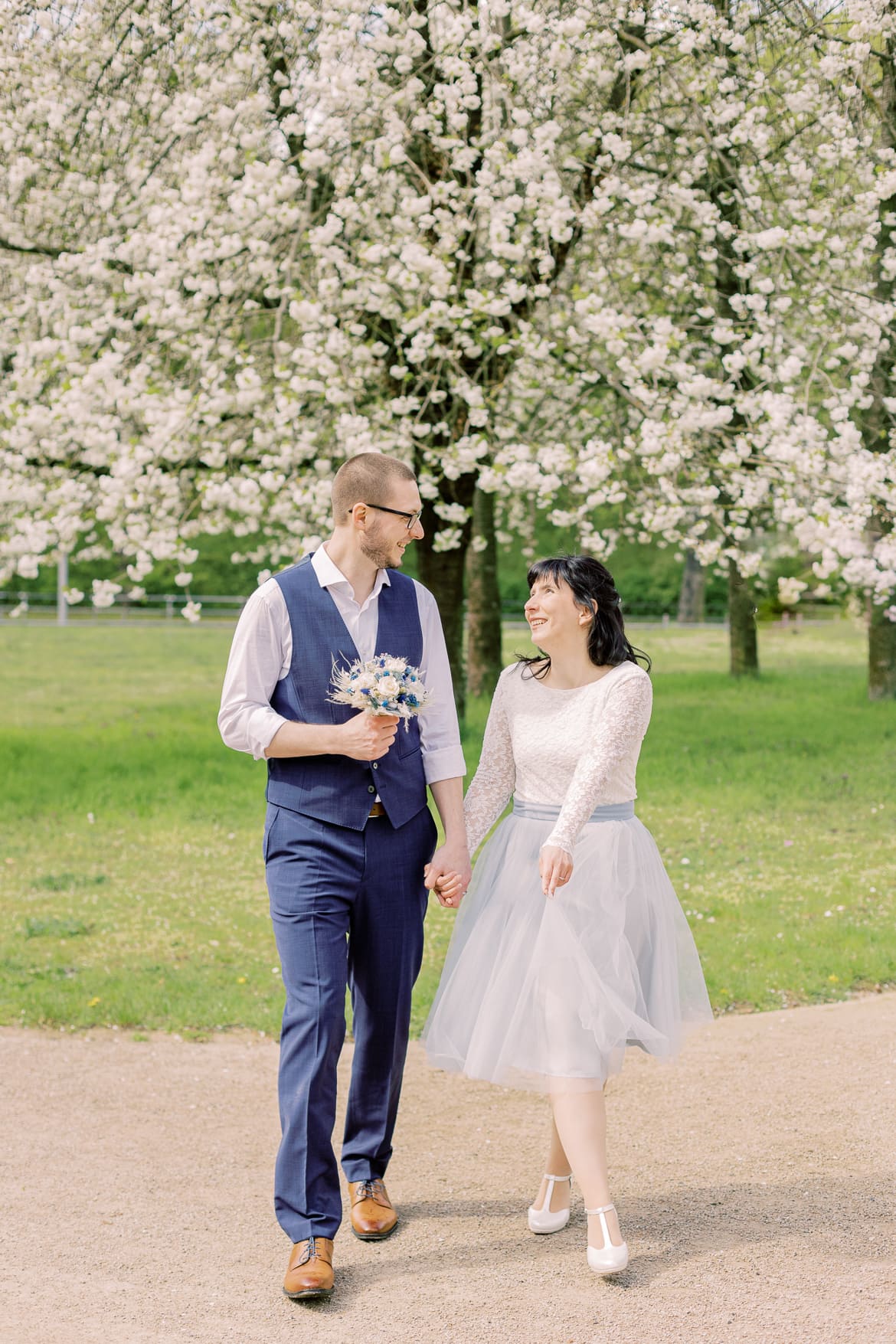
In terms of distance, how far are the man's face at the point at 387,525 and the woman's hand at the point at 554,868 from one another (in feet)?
3.01

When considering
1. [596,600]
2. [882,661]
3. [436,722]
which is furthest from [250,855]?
[882,661]

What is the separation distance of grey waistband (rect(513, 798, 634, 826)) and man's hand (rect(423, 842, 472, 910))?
9.2 inches

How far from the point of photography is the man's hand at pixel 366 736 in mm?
3646

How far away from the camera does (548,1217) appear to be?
4.05 m

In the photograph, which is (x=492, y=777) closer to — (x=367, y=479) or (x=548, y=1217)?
(x=367, y=479)

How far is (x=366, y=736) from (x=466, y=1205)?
1.65 m

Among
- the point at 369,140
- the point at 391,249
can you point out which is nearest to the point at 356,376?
the point at 391,249

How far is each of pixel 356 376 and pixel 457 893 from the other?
7034mm

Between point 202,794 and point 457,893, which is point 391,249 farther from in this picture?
point 457,893

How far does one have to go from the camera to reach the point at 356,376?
1032 cm

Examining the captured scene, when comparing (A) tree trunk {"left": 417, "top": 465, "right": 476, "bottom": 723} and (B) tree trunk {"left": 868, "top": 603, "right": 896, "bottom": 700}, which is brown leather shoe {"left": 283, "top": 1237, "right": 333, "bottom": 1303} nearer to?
(A) tree trunk {"left": 417, "top": 465, "right": 476, "bottom": 723}

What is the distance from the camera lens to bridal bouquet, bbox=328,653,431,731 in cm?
362

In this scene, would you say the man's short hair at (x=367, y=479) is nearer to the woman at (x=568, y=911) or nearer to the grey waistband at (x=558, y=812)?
the woman at (x=568, y=911)

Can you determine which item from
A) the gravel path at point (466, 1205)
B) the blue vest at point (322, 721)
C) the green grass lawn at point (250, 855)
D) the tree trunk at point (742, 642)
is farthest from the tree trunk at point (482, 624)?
the blue vest at point (322, 721)
